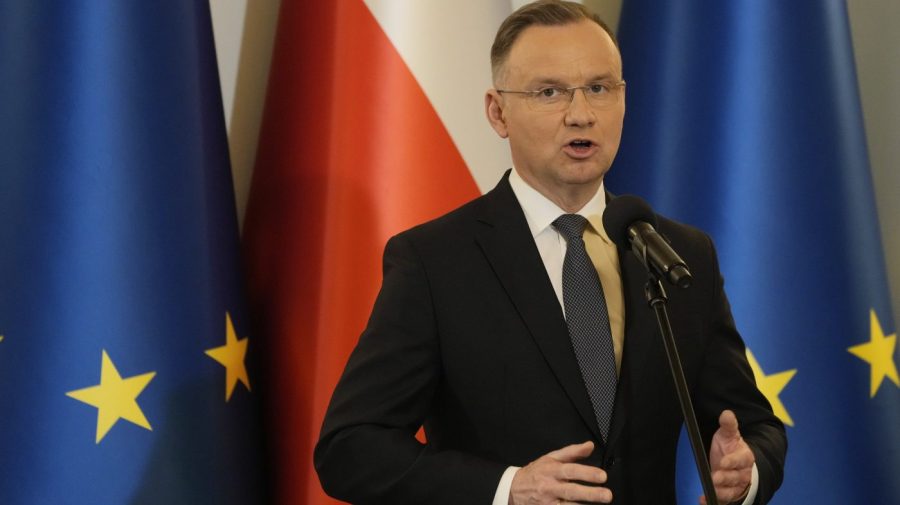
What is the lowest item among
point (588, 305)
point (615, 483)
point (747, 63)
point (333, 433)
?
point (615, 483)

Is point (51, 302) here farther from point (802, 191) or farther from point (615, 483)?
point (802, 191)

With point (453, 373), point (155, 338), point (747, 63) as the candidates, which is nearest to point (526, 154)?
point (453, 373)

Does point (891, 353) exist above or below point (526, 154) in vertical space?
below

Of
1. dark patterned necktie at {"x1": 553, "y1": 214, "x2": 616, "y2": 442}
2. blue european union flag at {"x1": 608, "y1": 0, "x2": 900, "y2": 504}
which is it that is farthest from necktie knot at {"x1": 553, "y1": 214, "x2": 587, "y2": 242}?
blue european union flag at {"x1": 608, "y1": 0, "x2": 900, "y2": 504}

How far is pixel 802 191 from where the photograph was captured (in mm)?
2322

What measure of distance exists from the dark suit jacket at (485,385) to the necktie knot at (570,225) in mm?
52

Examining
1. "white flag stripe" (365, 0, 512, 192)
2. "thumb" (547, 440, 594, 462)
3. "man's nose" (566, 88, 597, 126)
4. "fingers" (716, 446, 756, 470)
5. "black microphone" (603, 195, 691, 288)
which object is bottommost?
"fingers" (716, 446, 756, 470)

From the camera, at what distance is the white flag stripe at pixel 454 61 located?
7.48ft

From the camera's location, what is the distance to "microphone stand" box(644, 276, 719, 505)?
3.66 ft

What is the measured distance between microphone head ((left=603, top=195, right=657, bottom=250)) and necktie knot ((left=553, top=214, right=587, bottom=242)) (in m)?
0.25

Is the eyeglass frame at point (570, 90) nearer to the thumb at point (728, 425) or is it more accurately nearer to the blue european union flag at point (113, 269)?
the thumb at point (728, 425)

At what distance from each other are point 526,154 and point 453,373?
1.08 feet

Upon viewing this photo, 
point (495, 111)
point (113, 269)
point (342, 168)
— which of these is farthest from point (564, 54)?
point (113, 269)

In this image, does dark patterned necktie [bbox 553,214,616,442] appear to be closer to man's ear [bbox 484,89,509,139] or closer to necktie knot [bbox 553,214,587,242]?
necktie knot [bbox 553,214,587,242]
